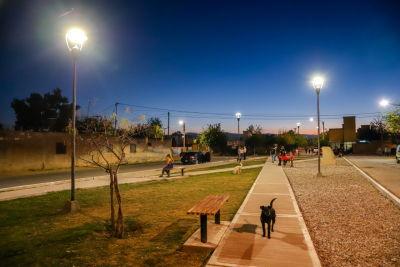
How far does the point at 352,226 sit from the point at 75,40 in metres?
8.56

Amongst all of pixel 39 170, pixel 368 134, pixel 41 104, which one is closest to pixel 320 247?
pixel 39 170

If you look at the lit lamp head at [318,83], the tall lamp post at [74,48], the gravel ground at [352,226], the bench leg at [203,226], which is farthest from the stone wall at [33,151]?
the bench leg at [203,226]

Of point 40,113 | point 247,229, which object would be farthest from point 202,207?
point 40,113

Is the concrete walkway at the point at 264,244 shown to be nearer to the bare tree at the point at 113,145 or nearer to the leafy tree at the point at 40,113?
the bare tree at the point at 113,145

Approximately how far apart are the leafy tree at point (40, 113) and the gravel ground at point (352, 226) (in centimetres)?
3873

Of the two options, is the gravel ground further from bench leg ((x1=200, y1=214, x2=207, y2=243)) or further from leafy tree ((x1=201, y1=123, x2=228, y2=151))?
leafy tree ((x1=201, y1=123, x2=228, y2=151))

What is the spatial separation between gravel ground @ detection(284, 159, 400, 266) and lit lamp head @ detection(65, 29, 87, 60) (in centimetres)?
771

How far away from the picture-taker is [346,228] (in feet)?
17.8

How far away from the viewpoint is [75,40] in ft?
23.8

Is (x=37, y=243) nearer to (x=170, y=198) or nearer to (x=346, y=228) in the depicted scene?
(x=170, y=198)

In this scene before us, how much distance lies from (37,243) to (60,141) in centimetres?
1962

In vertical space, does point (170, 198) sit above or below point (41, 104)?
below

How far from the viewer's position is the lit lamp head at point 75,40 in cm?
723

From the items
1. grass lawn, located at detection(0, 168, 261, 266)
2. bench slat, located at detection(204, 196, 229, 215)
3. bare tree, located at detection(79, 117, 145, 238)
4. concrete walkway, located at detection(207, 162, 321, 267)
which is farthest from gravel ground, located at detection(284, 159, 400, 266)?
bare tree, located at detection(79, 117, 145, 238)
